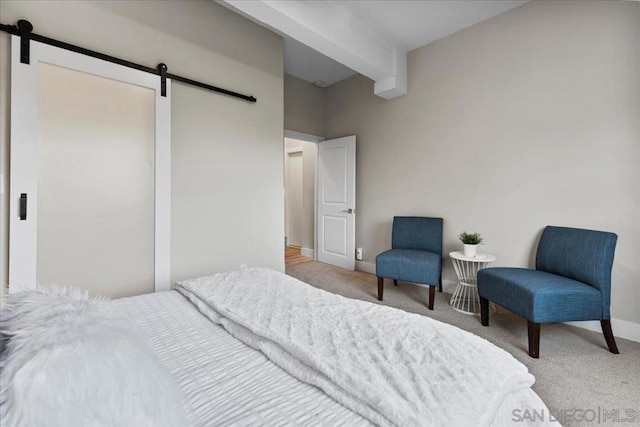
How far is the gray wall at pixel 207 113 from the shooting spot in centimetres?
198

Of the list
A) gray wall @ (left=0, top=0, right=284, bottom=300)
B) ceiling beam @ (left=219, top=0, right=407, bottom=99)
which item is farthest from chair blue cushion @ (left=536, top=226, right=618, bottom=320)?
gray wall @ (left=0, top=0, right=284, bottom=300)

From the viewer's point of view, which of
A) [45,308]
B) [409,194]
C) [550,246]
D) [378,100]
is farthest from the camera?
A: [378,100]

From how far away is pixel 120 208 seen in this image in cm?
215

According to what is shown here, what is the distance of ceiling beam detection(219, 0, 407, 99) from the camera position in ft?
7.23

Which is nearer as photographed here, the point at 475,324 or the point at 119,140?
the point at 119,140

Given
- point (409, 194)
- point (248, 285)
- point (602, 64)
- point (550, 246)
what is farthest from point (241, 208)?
point (602, 64)

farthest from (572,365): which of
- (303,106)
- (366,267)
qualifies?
(303,106)

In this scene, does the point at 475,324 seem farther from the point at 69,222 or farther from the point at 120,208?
the point at 69,222

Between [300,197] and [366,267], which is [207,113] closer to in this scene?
[366,267]

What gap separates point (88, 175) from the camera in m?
2.01

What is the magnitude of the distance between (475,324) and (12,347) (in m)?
2.79

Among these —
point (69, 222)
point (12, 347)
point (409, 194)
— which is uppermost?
point (409, 194)

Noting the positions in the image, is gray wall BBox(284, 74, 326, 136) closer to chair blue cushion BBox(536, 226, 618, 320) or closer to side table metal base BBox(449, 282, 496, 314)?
side table metal base BBox(449, 282, 496, 314)

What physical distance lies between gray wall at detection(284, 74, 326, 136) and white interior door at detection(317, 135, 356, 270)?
15.0 inches
